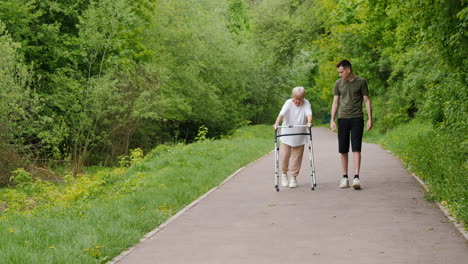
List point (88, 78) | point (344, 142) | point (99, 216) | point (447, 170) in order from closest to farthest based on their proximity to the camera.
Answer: point (99, 216), point (447, 170), point (344, 142), point (88, 78)

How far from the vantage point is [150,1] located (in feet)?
108

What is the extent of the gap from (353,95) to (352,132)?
0.66 meters

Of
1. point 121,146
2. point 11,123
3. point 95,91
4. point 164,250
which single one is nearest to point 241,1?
point 121,146

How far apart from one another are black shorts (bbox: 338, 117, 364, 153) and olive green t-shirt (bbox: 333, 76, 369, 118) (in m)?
0.11

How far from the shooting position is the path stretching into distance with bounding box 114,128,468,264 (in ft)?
20.2

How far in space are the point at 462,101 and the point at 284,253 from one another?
576cm

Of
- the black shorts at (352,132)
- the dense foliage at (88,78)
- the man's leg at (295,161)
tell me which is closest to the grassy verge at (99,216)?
the man's leg at (295,161)

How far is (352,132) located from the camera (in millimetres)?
10930

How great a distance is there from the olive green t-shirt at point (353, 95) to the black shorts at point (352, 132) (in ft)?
0.35

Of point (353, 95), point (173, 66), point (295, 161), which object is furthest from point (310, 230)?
point (173, 66)

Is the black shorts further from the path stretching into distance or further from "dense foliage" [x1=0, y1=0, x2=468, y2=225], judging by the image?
"dense foliage" [x1=0, y1=0, x2=468, y2=225]

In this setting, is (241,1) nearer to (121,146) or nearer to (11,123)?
(121,146)

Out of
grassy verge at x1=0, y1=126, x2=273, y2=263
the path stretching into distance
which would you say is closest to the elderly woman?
the path stretching into distance

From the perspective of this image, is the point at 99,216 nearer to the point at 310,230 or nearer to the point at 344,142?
the point at 310,230
